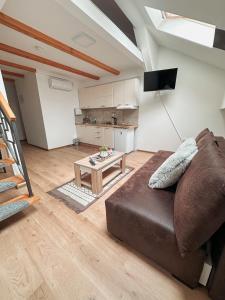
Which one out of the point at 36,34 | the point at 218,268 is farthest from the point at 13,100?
the point at 218,268

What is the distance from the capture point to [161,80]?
3.07 meters

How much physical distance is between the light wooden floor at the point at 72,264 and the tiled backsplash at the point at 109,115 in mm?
3075

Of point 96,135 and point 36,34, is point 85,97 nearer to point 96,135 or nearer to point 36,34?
point 96,135

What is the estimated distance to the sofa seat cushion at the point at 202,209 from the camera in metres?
0.66

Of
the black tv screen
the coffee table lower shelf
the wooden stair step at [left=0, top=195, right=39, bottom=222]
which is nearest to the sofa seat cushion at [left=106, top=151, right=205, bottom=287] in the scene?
the coffee table lower shelf

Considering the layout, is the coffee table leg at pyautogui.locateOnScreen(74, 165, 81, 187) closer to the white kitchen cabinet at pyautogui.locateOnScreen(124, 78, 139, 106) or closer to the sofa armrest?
the sofa armrest

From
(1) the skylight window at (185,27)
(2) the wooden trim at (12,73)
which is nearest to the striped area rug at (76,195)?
Answer: (1) the skylight window at (185,27)

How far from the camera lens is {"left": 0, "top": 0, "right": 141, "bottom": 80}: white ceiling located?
1.59 metres

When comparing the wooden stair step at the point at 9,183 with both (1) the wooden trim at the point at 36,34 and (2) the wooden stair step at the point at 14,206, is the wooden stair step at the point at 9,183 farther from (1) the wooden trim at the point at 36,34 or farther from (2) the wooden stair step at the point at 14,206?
(1) the wooden trim at the point at 36,34

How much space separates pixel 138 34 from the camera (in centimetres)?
246

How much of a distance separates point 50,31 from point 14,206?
2519 mm

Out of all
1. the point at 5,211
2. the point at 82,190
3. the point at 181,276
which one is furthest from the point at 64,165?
the point at 181,276

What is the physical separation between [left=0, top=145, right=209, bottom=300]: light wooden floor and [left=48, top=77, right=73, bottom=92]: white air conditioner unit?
3.71 metres

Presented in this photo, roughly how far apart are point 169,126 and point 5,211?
3.62 m
